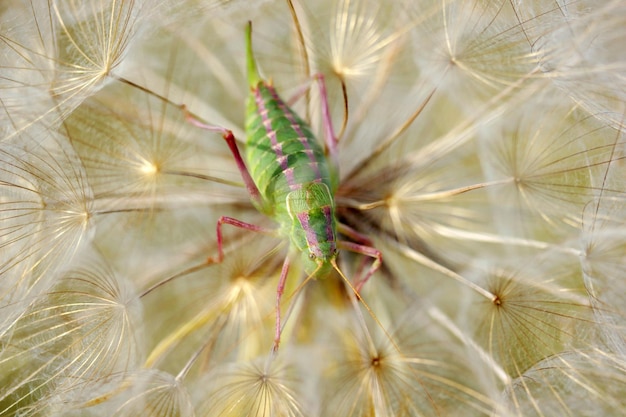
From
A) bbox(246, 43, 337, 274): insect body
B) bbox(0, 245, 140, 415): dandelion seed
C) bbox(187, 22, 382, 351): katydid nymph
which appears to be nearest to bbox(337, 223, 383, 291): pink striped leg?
bbox(187, 22, 382, 351): katydid nymph

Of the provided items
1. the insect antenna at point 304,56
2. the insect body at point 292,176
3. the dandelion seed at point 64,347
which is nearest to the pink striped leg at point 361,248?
the insect body at point 292,176

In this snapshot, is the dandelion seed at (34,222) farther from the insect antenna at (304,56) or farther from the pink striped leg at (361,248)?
the insect antenna at (304,56)

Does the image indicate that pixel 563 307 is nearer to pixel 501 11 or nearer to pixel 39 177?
pixel 501 11

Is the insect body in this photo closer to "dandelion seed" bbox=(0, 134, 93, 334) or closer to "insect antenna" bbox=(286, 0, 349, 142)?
"insect antenna" bbox=(286, 0, 349, 142)

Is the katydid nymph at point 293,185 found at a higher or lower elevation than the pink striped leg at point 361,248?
higher

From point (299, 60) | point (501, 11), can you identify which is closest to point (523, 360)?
point (501, 11)

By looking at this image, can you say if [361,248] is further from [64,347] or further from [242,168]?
[64,347]

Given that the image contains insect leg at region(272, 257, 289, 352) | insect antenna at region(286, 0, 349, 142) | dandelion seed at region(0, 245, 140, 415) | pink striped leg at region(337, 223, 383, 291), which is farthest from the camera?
insect antenna at region(286, 0, 349, 142)
